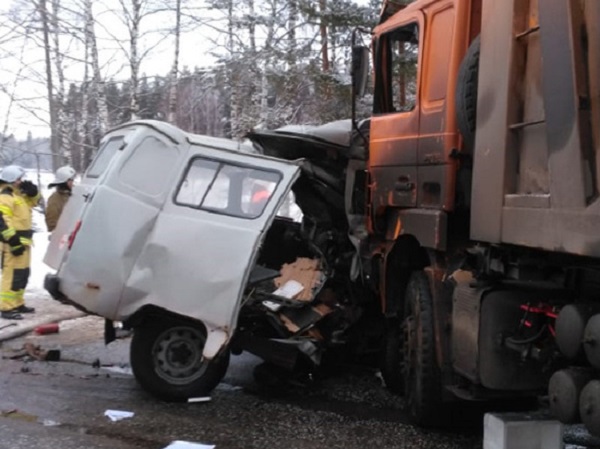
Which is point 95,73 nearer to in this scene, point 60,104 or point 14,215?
point 60,104

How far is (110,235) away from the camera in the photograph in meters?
5.75

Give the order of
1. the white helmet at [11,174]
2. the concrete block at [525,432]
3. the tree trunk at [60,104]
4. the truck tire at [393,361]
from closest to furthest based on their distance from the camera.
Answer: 1. the concrete block at [525,432]
2. the truck tire at [393,361]
3. the white helmet at [11,174]
4. the tree trunk at [60,104]

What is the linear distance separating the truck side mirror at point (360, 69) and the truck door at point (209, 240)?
943 millimetres

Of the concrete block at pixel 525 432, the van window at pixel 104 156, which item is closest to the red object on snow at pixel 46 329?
the van window at pixel 104 156

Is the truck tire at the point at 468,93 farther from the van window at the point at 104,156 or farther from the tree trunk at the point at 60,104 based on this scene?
the tree trunk at the point at 60,104

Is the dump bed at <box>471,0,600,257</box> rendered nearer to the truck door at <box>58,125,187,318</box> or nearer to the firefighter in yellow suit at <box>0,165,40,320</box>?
the truck door at <box>58,125,187,318</box>

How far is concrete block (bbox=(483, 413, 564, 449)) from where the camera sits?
423 centimetres

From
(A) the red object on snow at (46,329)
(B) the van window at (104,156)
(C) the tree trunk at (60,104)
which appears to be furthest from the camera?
(C) the tree trunk at (60,104)

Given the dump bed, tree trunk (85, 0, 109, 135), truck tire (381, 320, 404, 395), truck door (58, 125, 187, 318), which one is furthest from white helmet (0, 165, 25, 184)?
tree trunk (85, 0, 109, 135)

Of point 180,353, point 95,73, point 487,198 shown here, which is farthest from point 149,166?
point 95,73

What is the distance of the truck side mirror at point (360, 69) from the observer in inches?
233

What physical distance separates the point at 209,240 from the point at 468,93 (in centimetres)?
243

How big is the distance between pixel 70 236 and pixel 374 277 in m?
2.59

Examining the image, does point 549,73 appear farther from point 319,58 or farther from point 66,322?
point 319,58
